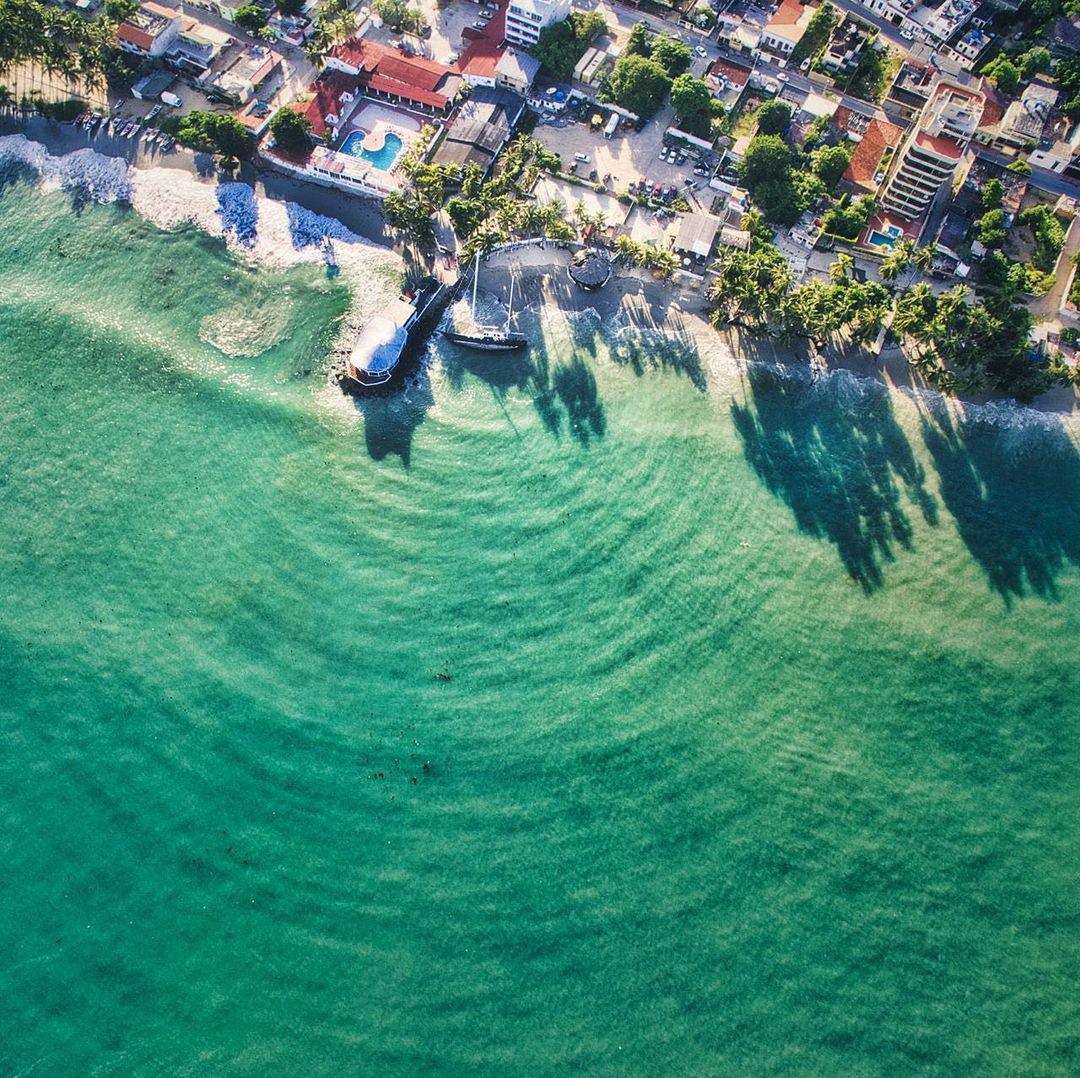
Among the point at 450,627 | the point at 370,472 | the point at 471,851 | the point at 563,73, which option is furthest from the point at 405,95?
the point at 471,851

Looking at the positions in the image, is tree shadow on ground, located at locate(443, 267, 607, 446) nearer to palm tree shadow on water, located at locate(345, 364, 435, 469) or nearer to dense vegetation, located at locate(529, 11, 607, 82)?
palm tree shadow on water, located at locate(345, 364, 435, 469)

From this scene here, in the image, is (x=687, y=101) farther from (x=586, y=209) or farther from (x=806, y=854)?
(x=806, y=854)

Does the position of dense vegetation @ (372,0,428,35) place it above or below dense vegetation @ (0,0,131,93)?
above

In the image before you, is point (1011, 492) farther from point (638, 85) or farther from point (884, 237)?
point (638, 85)

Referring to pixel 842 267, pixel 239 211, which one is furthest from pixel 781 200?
pixel 239 211

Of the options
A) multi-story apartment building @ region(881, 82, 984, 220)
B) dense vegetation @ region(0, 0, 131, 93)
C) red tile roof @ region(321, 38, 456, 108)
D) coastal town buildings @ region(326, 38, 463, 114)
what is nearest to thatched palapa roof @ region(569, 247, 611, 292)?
coastal town buildings @ region(326, 38, 463, 114)
